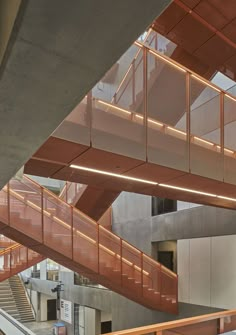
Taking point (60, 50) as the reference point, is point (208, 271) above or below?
below

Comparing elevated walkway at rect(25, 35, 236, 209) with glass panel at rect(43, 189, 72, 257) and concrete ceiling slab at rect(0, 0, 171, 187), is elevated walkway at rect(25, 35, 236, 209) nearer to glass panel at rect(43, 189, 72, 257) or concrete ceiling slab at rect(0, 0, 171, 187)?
concrete ceiling slab at rect(0, 0, 171, 187)

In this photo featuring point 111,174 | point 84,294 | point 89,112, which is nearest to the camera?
point 89,112

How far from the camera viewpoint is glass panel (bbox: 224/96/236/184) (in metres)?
6.45

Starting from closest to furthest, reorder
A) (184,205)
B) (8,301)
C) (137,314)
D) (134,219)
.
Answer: (184,205) → (137,314) → (134,219) → (8,301)

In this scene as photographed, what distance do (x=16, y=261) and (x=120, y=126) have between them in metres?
10.8

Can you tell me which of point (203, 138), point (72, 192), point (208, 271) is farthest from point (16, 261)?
point (203, 138)

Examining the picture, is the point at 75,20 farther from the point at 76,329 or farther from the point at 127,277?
the point at 76,329

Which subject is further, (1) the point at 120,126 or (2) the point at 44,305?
(2) the point at 44,305

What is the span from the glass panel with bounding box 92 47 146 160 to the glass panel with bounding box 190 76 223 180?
3.52 ft

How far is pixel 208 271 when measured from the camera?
10438 mm

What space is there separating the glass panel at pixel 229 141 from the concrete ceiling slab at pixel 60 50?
501cm

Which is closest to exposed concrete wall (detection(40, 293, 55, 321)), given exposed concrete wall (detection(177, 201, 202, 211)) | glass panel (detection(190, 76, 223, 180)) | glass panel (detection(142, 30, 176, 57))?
exposed concrete wall (detection(177, 201, 202, 211))

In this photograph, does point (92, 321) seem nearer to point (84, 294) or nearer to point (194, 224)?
point (84, 294)

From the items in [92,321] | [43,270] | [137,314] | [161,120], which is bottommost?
[92,321]
